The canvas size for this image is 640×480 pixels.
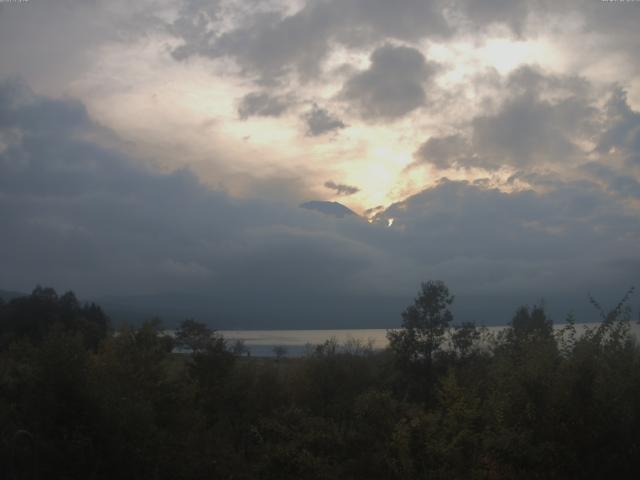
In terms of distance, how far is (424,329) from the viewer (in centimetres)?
4269

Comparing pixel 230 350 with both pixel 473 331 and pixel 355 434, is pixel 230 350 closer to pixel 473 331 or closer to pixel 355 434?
pixel 473 331

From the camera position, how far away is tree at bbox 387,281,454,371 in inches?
1668

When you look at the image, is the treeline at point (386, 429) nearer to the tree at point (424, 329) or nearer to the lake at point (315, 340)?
the lake at point (315, 340)

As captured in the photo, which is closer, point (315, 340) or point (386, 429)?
point (386, 429)

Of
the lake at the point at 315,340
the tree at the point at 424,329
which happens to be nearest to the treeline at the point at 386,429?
the lake at the point at 315,340

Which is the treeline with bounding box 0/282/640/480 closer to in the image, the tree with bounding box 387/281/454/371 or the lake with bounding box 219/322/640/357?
the lake with bounding box 219/322/640/357

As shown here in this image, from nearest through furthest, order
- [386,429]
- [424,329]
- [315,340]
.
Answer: [386,429]
[424,329]
[315,340]

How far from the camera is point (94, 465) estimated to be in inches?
712

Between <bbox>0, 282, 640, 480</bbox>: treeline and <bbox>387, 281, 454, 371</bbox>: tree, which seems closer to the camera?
<bbox>0, 282, 640, 480</bbox>: treeline

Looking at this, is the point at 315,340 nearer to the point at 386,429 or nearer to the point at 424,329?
the point at 424,329

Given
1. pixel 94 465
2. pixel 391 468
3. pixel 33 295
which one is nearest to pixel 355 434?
pixel 391 468

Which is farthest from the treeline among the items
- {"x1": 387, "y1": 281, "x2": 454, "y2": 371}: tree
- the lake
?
{"x1": 387, "y1": 281, "x2": 454, "y2": 371}: tree

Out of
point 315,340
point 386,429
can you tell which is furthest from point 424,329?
point 315,340

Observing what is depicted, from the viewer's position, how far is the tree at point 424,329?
4238cm
